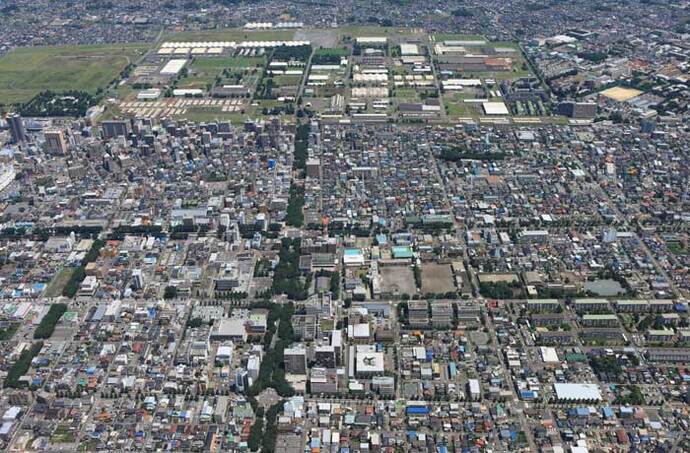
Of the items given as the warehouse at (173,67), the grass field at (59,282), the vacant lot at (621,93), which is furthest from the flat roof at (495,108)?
the grass field at (59,282)

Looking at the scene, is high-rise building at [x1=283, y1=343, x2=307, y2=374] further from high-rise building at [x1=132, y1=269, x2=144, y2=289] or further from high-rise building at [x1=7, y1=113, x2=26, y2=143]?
high-rise building at [x1=7, y1=113, x2=26, y2=143]

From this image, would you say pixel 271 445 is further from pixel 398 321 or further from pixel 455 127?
pixel 455 127

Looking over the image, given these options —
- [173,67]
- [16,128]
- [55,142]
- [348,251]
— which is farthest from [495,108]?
[16,128]

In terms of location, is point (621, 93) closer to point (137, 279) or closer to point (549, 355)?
point (549, 355)

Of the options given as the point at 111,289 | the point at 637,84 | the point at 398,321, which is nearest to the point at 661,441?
the point at 398,321

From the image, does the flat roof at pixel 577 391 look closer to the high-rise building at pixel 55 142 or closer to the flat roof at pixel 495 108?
the flat roof at pixel 495 108

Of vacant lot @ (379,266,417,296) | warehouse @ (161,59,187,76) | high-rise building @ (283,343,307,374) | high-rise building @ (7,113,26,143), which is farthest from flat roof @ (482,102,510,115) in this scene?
high-rise building @ (7,113,26,143)
